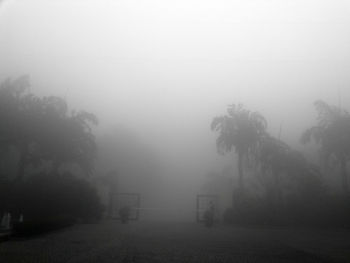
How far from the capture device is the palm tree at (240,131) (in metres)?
35.2

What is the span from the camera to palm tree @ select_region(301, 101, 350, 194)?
110ft

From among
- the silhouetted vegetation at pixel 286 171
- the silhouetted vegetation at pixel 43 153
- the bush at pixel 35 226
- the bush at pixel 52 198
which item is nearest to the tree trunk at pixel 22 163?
the silhouetted vegetation at pixel 43 153

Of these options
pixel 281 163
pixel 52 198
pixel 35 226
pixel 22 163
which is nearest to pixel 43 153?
pixel 22 163

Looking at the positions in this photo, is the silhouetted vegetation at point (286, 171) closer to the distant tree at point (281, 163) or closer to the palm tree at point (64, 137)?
the distant tree at point (281, 163)

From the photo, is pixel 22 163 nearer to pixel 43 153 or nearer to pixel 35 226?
pixel 43 153

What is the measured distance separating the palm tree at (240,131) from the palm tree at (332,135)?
218 inches

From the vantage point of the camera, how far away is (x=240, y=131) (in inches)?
1396

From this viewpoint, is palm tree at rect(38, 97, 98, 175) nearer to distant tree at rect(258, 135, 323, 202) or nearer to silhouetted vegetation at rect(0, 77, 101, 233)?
silhouetted vegetation at rect(0, 77, 101, 233)

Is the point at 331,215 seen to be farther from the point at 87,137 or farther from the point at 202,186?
the point at 202,186

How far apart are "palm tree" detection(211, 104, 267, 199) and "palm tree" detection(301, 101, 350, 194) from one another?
554 cm

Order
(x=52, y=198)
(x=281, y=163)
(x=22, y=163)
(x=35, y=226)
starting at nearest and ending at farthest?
1. (x=35, y=226)
2. (x=52, y=198)
3. (x=22, y=163)
4. (x=281, y=163)

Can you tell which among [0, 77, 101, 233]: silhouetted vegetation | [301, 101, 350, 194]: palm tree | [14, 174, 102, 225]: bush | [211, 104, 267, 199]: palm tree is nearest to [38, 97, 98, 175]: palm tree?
[0, 77, 101, 233]: silhouetted vegetation

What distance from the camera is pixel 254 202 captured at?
30.6 m

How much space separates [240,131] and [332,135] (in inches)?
→ 375
